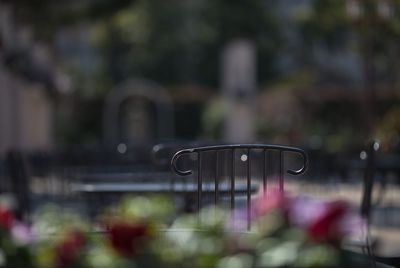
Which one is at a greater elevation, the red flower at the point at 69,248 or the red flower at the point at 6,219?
the red flower at the point at 6,219

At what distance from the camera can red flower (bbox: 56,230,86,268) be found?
1.70m

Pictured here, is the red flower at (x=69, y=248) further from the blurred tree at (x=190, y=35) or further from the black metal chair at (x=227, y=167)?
the blurred tree at (x=190, y=35)

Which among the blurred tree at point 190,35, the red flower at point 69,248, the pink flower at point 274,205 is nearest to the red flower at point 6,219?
the red flower at point 69,248

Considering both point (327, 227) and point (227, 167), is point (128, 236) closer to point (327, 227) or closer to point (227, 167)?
point (327, 227)

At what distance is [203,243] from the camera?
1.75 metres

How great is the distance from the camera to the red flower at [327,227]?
1666 millimetres

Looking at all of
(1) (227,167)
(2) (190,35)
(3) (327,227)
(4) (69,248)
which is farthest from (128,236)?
(2) (190,35)

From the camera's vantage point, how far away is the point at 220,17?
36281mm

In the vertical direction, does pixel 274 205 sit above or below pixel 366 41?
below

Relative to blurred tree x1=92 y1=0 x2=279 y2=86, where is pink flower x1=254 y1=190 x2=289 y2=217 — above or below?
below

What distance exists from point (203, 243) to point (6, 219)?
373 millimetres

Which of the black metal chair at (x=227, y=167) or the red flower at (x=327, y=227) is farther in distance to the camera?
the black metal chair at (x=227, y=167)

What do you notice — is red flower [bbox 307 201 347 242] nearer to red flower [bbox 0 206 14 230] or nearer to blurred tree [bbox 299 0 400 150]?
red flower [bbox 0 206 14 230]

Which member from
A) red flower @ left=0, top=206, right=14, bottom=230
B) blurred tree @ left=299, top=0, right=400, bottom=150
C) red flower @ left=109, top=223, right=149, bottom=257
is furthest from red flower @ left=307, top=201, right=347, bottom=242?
blurred tree @ left=299, top=0, right=400, bottom=150
